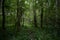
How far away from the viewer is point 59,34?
1507cm

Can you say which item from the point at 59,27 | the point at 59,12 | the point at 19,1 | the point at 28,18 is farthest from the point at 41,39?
the point at 28,18

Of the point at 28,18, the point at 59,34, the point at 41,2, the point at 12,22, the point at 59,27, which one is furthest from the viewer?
the point at 28,18

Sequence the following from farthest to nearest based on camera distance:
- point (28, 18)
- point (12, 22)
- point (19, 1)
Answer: point (28, 18)
point (12, 22)
point (19, 1)

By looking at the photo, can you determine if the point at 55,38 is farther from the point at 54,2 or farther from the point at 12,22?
the point at 12,22

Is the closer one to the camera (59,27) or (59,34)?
(59,34)

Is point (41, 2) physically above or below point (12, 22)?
above

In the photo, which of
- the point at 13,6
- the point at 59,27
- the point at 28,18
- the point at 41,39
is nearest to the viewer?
the point at 41,39

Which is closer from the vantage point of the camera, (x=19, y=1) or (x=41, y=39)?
(x=41, y=39)

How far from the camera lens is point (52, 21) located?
2156 centimetres

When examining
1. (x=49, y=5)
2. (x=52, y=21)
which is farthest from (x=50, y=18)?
(x=49, y=5)

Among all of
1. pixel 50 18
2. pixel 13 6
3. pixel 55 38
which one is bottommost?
pixel 55 38

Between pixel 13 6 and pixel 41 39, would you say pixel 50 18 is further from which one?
pixel 41 39

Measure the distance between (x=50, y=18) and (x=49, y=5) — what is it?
86.6 inches

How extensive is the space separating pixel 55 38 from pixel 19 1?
8041 mm
